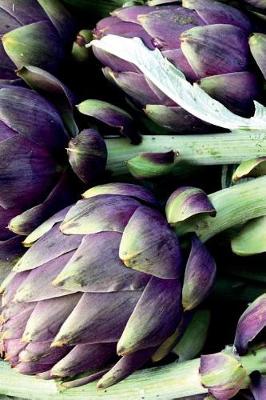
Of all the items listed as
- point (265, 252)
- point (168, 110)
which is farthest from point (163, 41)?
point (265, 252)

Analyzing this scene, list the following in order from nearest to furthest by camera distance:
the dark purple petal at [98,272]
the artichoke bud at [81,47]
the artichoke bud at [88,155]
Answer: the dark purple petal at [98,272] → the artichoke bud at [88,155] → the artichoke bud at [81,47]

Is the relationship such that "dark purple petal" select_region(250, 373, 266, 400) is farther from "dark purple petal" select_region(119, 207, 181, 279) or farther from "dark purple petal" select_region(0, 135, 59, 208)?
"dark purple petal" select_region(0, 135, 59, 208)

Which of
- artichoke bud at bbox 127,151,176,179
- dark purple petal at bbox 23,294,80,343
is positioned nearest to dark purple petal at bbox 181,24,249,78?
artichoke bud at bbox 127,151,176,179

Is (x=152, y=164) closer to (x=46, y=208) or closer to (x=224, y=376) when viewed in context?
(x=46, y=208)

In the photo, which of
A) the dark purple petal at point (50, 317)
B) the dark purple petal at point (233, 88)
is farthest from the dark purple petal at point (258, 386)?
the dark purple petal at point (233, 88)

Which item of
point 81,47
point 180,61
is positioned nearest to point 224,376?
point 180,61

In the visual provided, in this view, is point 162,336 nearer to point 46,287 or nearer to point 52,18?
point 46,287

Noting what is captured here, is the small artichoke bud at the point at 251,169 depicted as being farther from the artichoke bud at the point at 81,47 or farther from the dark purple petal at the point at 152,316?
the artichoke bud at the point at 81,47
